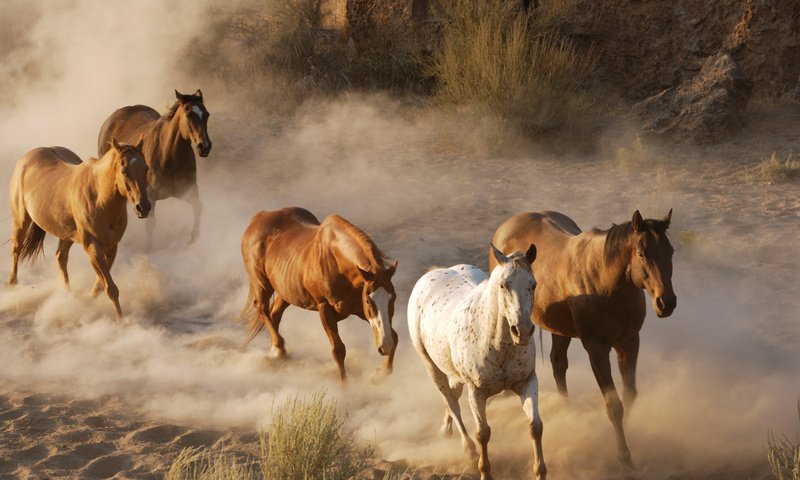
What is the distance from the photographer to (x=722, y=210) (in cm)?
1075

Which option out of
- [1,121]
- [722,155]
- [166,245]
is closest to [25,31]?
[1,121]

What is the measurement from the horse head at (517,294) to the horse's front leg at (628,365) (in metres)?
1.34

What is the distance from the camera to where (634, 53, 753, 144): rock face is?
12766mm

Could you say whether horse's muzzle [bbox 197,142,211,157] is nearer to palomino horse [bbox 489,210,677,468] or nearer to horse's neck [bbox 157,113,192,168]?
horse's neck [bbox 157,113,192,168]

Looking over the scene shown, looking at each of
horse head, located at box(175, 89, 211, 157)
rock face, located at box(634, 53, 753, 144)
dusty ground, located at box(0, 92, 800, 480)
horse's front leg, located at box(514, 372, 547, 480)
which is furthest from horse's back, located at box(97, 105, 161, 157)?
horse's front leg, located at box(514, 372, 547, 480)

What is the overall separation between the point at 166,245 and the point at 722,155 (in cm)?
667

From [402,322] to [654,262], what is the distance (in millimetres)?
3538

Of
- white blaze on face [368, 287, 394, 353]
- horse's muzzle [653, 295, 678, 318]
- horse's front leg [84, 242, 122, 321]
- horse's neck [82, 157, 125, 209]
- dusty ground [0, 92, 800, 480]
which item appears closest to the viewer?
horse's muzzle [653, 295, 678, 318]

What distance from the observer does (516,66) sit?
527 inches

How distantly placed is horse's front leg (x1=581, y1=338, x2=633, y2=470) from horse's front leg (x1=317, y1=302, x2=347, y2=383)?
6.77ft

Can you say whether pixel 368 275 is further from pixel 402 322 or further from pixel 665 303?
pixel 402 322

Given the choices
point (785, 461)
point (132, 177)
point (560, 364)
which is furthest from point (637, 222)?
point (132, 177)

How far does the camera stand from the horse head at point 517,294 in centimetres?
520

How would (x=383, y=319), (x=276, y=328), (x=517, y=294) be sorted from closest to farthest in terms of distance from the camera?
(x=517, y=294), (x=383, y=319), (x=276, y=328)
